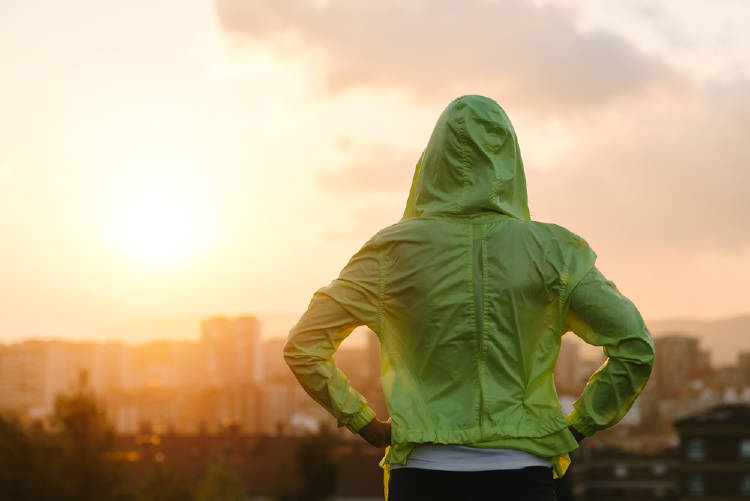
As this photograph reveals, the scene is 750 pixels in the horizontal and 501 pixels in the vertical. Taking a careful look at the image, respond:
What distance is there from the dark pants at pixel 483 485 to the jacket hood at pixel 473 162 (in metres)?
0.66

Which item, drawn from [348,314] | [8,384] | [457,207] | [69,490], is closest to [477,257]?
[457,207]

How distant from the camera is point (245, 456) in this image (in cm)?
5966

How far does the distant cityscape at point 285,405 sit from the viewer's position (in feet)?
189

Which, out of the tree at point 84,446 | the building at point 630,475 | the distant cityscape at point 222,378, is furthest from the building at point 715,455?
the tree at point 84,446

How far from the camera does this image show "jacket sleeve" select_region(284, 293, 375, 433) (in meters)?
2.73

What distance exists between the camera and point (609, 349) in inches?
106

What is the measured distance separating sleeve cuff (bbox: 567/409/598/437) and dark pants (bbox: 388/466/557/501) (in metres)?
0.15

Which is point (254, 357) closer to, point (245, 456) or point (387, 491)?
point (245, 456)

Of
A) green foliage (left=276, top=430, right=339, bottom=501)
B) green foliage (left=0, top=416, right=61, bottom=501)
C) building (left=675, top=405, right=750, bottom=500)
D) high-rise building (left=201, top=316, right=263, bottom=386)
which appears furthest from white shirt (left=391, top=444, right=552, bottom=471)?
high-rise building (left=201, top=316, right=263, bottom=386)

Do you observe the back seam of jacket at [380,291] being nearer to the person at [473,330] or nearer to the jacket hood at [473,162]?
the person at [473,330]

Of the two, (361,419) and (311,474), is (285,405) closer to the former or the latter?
(311,474)

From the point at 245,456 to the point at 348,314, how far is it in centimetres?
5850

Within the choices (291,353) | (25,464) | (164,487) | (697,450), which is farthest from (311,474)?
(291,353)

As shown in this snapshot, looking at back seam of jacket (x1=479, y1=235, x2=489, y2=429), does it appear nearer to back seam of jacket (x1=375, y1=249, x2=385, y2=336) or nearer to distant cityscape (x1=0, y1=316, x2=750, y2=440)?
back seam of jacket (x1=375, y1=249, x2=385, y2=336)
